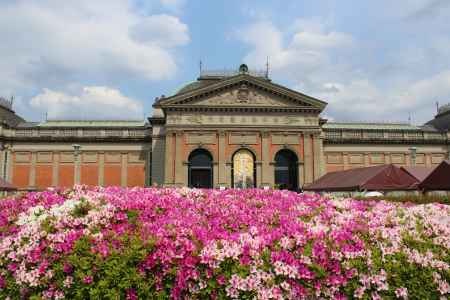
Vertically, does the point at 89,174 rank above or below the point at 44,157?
below

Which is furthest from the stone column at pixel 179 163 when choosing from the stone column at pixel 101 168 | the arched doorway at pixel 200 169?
the stone column at pixel 101 168

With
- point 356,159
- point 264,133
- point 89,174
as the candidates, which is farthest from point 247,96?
point 89,174

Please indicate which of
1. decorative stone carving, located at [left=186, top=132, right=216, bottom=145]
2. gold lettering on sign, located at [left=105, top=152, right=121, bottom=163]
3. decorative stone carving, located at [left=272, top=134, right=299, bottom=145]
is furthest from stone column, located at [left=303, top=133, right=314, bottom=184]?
gold lettering on sign, located at [left=105, top=152, right=121, bottom=163]

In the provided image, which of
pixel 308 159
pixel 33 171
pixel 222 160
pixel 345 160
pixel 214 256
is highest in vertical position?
pixel 345 160

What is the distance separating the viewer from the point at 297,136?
4012 centimetres

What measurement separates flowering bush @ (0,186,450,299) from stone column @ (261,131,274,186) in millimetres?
33690

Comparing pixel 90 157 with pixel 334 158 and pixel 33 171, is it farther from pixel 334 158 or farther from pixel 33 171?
pixel 334 158

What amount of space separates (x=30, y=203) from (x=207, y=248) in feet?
11.3

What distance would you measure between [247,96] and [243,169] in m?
8.12

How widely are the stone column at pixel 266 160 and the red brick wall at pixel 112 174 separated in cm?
1742

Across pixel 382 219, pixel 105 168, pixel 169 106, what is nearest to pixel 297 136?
pixel 169 106

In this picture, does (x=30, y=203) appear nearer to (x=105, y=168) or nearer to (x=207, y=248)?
(x=207, y=248)

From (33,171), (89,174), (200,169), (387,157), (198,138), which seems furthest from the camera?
(387,157)

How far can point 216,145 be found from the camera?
3919 centimetres
